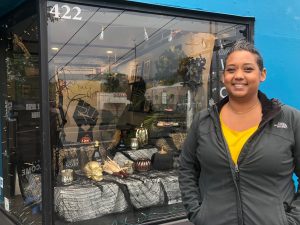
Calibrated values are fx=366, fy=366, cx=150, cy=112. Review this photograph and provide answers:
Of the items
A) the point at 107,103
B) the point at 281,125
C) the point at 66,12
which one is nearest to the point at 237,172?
the point at 281,125

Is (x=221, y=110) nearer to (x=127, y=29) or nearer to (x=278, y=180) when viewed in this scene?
(x=278, y=180)

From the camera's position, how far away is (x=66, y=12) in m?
3.33

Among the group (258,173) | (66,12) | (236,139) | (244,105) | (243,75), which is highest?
(66,12)

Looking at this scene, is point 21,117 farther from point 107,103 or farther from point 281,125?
point 281,125

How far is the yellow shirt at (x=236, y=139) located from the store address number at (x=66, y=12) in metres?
2.09

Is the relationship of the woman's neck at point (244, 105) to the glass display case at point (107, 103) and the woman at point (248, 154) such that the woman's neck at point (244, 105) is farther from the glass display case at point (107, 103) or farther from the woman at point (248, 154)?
the glass display case at point (107, 103)

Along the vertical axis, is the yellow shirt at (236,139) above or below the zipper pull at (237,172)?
above

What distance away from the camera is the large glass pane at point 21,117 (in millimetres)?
3432

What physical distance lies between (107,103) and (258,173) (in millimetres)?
3125

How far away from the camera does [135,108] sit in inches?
186

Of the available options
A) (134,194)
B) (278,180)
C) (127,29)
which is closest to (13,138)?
(134,194)

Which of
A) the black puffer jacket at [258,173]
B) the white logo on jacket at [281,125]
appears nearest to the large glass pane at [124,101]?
the black puffer jacket at [258,173]

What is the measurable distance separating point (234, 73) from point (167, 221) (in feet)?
8.26

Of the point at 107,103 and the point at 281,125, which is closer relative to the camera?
the point at 281,125
